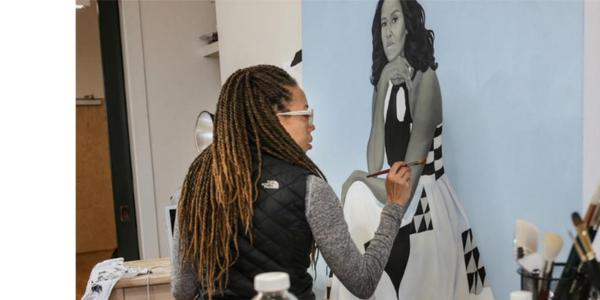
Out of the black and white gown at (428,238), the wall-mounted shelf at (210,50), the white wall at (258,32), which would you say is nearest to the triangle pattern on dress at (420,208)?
the black and white gown at (428,238)

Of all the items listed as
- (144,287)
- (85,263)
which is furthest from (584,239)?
(85,263)

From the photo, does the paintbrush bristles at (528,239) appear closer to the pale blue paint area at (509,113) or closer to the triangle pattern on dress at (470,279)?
the pale blue paint area at (509,113)

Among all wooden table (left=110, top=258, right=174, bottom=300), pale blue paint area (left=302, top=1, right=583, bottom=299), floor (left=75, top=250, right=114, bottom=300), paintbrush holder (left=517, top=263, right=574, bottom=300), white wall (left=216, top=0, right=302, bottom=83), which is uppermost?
white wall (left=216, top=0, right=302, bottom=83)

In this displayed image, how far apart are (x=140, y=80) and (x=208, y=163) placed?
3.04 metres

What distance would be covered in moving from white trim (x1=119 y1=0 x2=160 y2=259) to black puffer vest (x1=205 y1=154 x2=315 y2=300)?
3.11m

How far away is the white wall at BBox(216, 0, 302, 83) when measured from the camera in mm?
2258

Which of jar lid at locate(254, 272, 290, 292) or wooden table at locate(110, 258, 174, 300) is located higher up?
jar lid at locate(254, 272, 290, 292)

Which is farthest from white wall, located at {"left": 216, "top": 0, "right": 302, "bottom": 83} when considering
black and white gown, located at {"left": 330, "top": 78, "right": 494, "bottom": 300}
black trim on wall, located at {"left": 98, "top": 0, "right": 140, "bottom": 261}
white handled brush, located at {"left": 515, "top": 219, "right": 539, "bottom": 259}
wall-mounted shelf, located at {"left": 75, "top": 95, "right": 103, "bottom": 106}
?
wall-mounted shelf, located at {"left": 75, "top": 95, "right": 103, "bottom": 106}

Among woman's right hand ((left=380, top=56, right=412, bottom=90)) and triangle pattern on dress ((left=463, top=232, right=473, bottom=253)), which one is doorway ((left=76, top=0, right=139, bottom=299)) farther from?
triangle pattern on dress ((left=463, top=232, right=473, bottom=253))

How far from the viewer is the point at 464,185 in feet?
4.65

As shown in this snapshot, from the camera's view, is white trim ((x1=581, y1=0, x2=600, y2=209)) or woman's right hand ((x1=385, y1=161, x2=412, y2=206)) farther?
woman's right hand ((x1=385, y1=161, x2=412, y2=206))

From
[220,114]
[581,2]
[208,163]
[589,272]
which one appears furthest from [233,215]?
[581,2]

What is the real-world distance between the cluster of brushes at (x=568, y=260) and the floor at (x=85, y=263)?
5.10m

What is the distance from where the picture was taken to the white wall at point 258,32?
7.41ft
